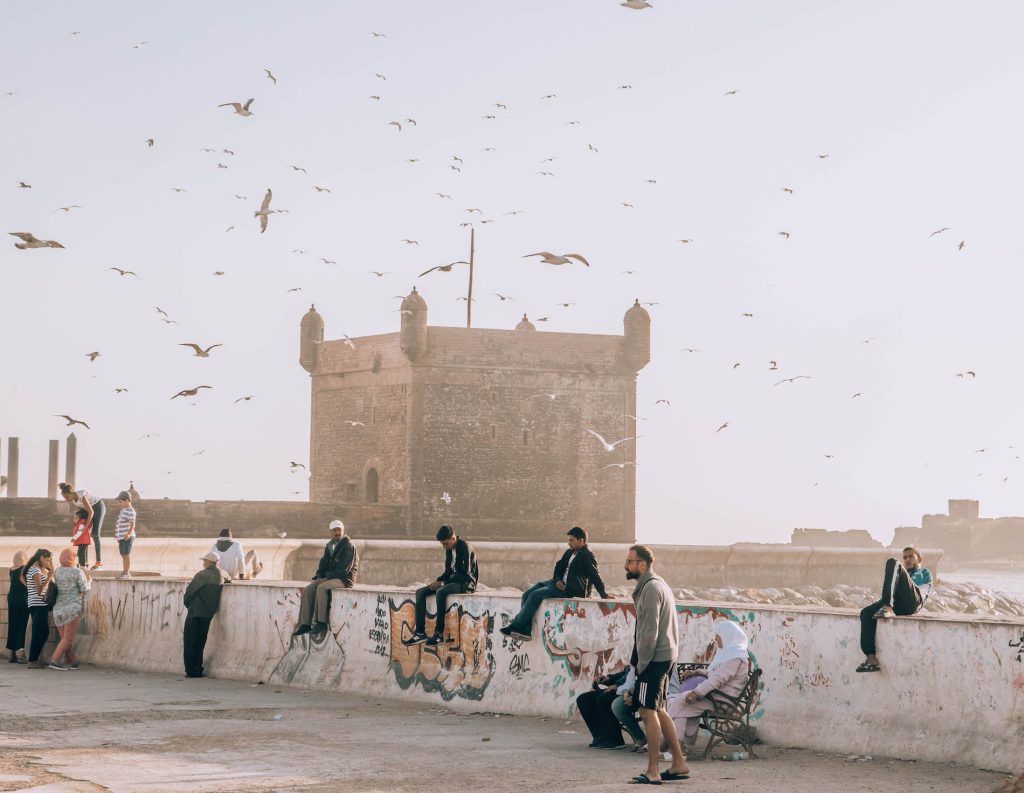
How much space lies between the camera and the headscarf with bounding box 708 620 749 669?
371 inches

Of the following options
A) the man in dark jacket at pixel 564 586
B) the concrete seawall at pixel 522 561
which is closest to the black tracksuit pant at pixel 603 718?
the man in dark jacket at pixel 564 586

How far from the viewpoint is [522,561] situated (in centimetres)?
3584

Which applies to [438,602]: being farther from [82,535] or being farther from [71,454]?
[71,454]

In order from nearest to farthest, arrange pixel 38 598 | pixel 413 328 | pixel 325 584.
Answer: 1. pixel 325 584
2. pixel 38 598
3. pixel 413 328

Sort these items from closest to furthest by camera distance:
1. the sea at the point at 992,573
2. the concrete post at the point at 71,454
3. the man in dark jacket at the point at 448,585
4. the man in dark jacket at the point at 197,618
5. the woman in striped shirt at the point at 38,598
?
the man in dark jacket at the point at 448,585 < the man in dark jacket at the point at 197,618 < the woman in striped shirt at the point at 38,598 < the concrete post at the point at 71,454 < the sea at the point at 992,573

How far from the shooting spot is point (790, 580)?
4112 cm

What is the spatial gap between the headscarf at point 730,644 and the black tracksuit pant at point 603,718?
0.70m

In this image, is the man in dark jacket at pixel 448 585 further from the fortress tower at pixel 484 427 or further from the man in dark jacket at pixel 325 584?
the fortress tower at pixel 484 427

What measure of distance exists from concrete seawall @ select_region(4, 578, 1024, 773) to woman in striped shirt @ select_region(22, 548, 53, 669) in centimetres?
72

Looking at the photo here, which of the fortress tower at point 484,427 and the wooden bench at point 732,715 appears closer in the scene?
the wooden bench at point 732,715

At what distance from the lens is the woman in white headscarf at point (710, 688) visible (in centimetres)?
940

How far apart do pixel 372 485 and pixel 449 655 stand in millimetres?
30366

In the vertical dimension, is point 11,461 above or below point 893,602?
above

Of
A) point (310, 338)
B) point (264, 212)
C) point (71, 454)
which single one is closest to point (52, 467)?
point (71, 454)
